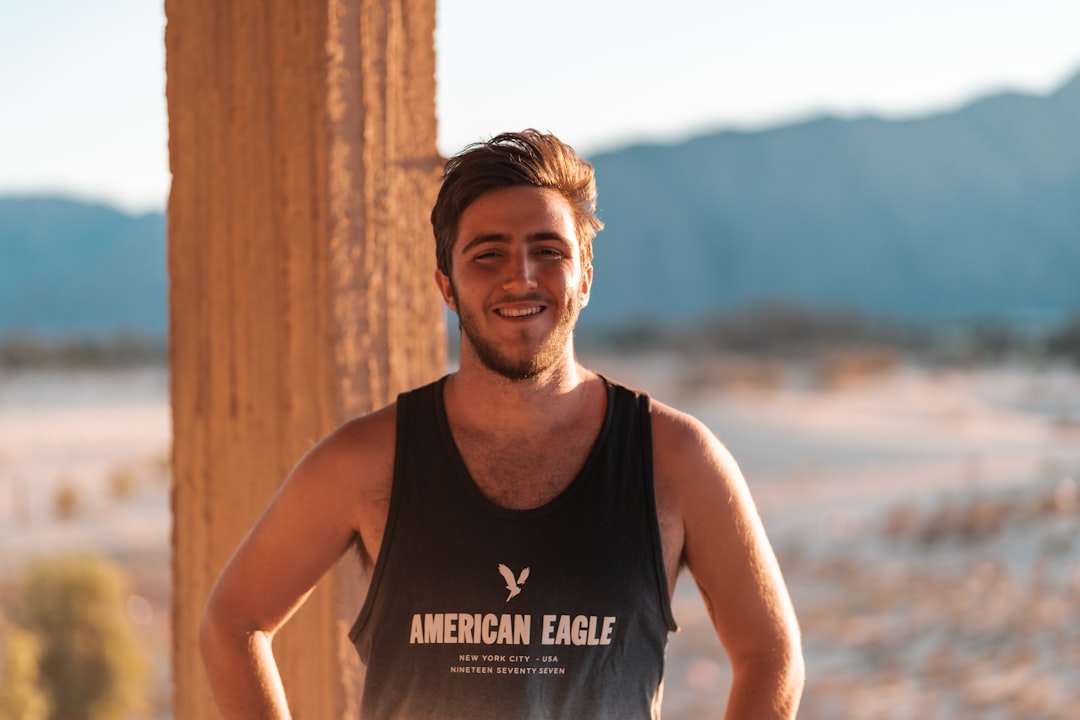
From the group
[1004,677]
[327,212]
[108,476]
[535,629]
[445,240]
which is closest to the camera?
[535,629]

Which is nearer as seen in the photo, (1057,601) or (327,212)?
(327,212)

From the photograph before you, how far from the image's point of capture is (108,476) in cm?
1430

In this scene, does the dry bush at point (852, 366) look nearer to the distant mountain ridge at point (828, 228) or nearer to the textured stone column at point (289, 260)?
the textured stone column at point (289, 260)

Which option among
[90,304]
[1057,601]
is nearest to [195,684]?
[1057,601]

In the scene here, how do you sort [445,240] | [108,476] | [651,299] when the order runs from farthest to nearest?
1. [651,299]
2. [108,476]
3. [445,240]

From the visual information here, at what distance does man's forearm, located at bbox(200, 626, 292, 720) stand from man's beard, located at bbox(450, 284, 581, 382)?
409 millimetres

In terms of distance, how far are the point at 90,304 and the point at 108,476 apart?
1542 inches

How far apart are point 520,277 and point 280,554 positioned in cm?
41

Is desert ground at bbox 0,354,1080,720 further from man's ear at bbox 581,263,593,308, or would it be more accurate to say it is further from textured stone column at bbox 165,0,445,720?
man's ear at bbox 581,263,593,308

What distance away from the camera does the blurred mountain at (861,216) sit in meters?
46.6

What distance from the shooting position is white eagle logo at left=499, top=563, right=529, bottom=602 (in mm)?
1299

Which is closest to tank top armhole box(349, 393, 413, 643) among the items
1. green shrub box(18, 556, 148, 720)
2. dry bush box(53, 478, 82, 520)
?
green shrub box(18, 556, 148, 720)

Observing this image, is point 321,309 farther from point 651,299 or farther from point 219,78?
point 651,299

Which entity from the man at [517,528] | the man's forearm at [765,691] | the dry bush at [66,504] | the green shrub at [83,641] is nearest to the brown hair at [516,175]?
the man at [517,528]
